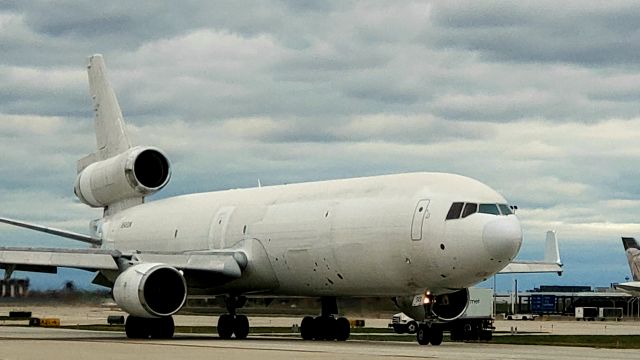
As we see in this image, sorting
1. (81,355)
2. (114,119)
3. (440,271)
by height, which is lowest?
(81,355)

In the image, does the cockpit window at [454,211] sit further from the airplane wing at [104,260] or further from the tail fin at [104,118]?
the tail fin at [104,118]

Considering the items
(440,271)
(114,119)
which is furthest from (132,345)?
(114,119)

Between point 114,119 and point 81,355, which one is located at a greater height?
point 114,119

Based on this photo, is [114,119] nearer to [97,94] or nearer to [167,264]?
[97,94]

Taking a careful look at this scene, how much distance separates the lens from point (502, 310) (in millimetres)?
154625

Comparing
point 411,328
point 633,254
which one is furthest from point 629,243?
point 411,328

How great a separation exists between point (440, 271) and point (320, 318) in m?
8.61

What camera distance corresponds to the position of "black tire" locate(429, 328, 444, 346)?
35.9 meters

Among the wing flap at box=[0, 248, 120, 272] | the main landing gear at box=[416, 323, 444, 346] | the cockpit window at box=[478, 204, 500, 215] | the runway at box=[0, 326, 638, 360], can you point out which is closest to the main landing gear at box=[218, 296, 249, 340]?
the wing flap at box=[0, 248, 120, 272]

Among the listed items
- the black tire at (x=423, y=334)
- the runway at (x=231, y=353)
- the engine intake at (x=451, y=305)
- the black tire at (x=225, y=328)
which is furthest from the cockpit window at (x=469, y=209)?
the black tire at (x=225, y=328)

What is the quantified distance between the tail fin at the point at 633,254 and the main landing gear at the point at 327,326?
51.4m

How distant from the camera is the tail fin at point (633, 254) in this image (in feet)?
295

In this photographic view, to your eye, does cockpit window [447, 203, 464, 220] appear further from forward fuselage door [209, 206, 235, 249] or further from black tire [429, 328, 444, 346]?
forward fuselage door [209, 206, 235, 249]

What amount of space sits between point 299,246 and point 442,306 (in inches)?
206
